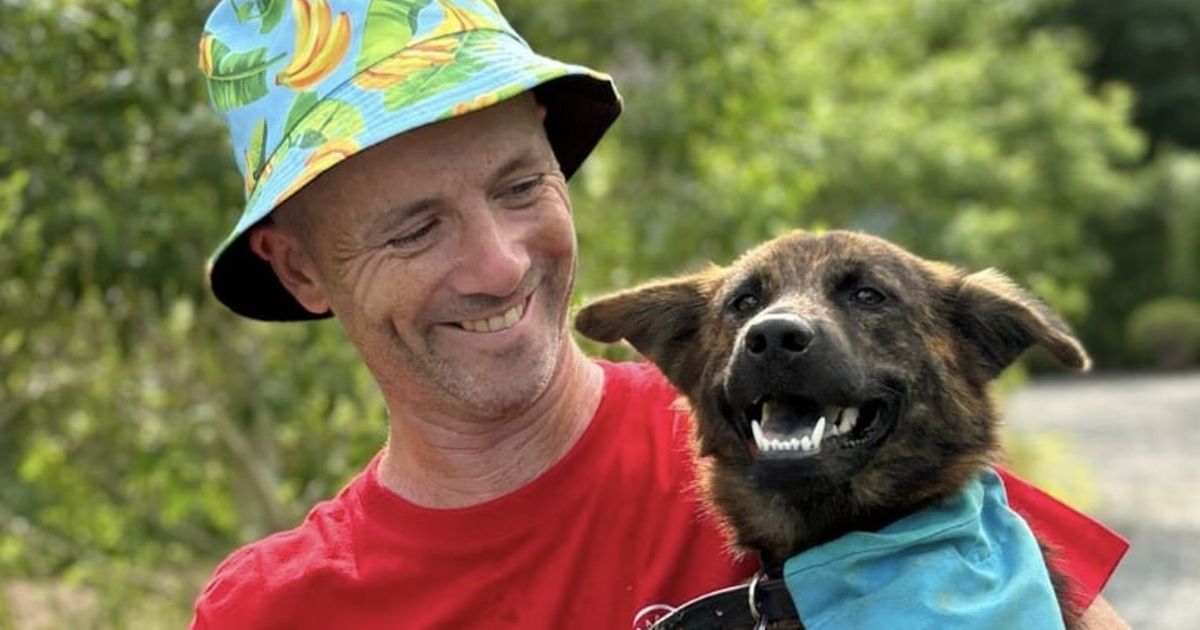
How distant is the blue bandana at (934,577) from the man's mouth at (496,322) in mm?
648

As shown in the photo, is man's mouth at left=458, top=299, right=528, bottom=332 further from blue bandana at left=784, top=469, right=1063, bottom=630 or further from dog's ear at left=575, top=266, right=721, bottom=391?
blue bandana at left=784, top=469, right=1063, bottom=630

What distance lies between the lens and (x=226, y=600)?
300 centimetres

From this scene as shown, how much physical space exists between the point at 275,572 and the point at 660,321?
3.30 feet

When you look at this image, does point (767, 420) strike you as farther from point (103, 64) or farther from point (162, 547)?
point (162, 547)

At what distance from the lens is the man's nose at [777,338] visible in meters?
2.91

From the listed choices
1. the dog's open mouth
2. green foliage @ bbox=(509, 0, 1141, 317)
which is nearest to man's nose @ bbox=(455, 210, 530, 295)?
the dog's open mouth

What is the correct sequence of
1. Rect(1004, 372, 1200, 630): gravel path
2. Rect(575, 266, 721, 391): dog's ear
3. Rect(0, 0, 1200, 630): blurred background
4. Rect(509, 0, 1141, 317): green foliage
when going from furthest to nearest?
Rect(1004, 372, 1200, 630): gravel path
Rect(509, 0, 1141, 317): green foliage
Rect(0, 0, 1200, 630): blurred background
Rect(575, 266, 721, 391): dog's ear

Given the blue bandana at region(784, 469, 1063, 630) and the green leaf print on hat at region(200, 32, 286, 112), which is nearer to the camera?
the blue bandana at region(784, 469, 1063, 630)

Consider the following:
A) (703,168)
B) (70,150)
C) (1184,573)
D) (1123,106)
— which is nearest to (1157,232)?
(1123,106)

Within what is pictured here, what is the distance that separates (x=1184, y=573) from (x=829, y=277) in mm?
10817

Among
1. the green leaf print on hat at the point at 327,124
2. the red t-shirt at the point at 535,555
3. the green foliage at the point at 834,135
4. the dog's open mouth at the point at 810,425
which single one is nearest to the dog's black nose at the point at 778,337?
the dog's open mouth at the point at 810,425

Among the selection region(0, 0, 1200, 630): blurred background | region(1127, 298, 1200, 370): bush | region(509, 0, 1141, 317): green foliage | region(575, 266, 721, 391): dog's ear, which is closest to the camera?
region(575, 266, 721, 391): dog's ear

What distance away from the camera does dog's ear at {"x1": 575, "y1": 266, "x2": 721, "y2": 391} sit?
3436 mm

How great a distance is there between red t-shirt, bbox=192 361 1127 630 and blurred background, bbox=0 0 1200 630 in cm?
98
